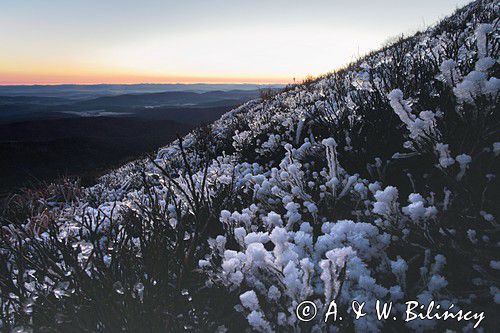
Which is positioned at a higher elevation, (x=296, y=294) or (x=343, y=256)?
(x=343, y=256)

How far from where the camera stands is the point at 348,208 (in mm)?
2646

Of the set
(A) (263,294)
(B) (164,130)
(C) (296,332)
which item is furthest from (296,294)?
(B) (164,130)

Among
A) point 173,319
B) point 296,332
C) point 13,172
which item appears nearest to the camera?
point 296,332

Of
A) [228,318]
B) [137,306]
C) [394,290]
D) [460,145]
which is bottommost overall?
[228,318]

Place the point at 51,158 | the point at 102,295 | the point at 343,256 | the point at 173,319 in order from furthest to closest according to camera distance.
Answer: the point at 51,158
the point at 102,295
the point at 173,319
the point at 343,256

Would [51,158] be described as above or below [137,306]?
below

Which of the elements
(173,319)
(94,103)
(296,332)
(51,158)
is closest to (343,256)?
(296,332)

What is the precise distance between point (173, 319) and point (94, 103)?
197 meters

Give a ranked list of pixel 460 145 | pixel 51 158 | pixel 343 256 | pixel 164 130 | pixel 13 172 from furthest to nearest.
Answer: pixel 164 130, pixel 51 158, pixel 13 172, pixel 460 145, pixel 343 256

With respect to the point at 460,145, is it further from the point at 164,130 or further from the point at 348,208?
the point at 164,130

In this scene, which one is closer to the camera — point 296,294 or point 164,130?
point 296,294

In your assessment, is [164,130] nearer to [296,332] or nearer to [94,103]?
[296,332]

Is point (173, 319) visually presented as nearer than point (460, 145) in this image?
Yes

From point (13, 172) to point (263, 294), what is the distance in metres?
43.9
